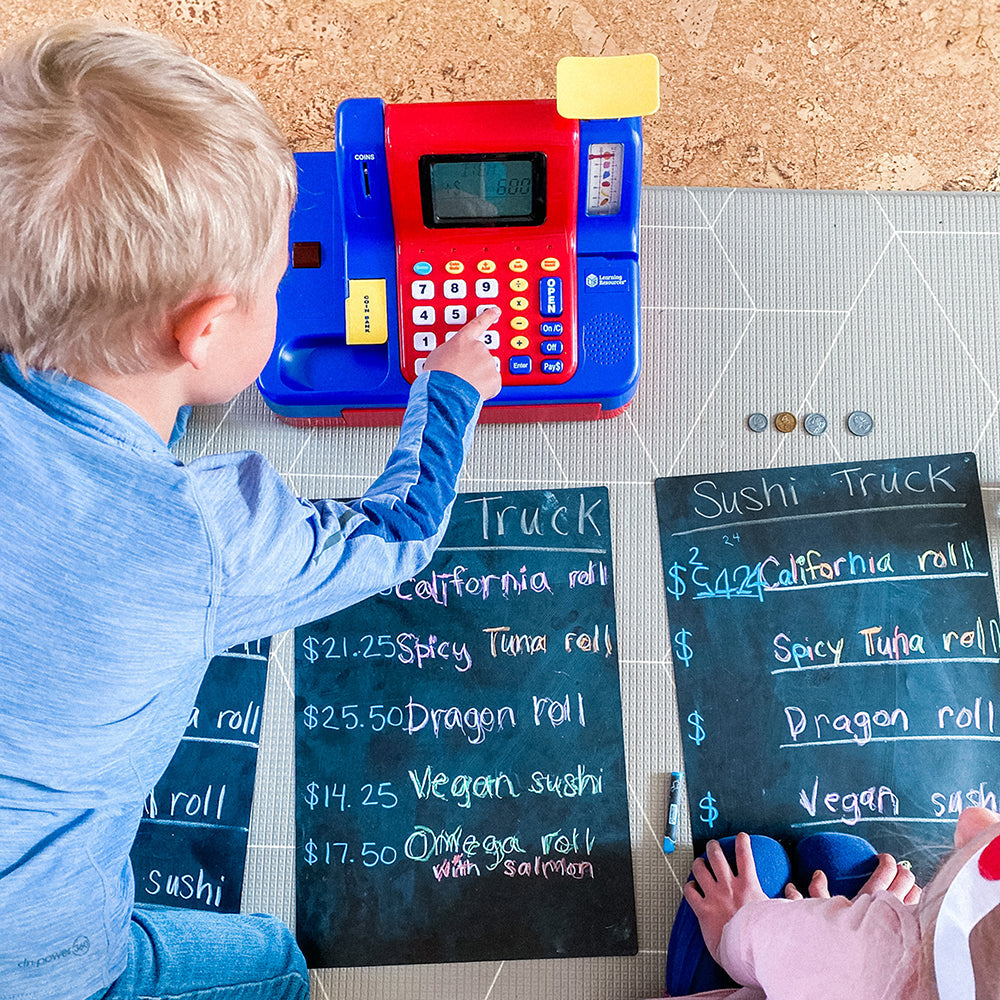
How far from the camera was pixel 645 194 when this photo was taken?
2.87 ft

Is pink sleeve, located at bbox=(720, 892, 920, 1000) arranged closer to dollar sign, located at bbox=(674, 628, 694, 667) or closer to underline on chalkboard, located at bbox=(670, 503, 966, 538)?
dollar sign, located at bbox=(674, 628, 694, 667)

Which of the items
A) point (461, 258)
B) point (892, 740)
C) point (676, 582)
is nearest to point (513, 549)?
point (676, 582)

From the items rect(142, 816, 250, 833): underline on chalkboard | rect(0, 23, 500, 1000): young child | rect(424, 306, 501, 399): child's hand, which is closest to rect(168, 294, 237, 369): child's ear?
rect(0, 23, 500, 1000): young child

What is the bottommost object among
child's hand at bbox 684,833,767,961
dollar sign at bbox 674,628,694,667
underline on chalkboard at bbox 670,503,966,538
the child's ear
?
child's hand at bbox 684,833,767,961

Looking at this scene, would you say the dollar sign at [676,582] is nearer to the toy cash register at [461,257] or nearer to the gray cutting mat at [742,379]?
the gray cutting mat at [742,379]

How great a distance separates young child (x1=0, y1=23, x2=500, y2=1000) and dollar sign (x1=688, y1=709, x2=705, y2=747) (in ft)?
0.99

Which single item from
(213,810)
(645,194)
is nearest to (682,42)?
(645,194)

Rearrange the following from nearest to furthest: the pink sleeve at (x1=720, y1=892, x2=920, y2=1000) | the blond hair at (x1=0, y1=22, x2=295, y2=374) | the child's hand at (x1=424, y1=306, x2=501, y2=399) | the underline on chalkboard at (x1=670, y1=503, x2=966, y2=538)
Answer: the blond hair at (x1=0, y1=22, x2=295, y2=374), the pink sleeve at (x1=720, y1=892, x2=920, y2=1000), the child's hand at (x1=424, y1=306, x2=501, y2=399), the underline on chalkboard at (x1=670, y1=503, x2=966, y2=538)

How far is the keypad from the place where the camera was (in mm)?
752

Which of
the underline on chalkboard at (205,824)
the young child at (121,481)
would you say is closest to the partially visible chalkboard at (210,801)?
the underline on chalkboard at (205,824)

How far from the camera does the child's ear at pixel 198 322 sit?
52 centimetres

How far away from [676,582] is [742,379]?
0.20 metres

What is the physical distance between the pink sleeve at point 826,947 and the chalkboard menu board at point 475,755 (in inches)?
4.3

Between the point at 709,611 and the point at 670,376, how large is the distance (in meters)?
0.21
